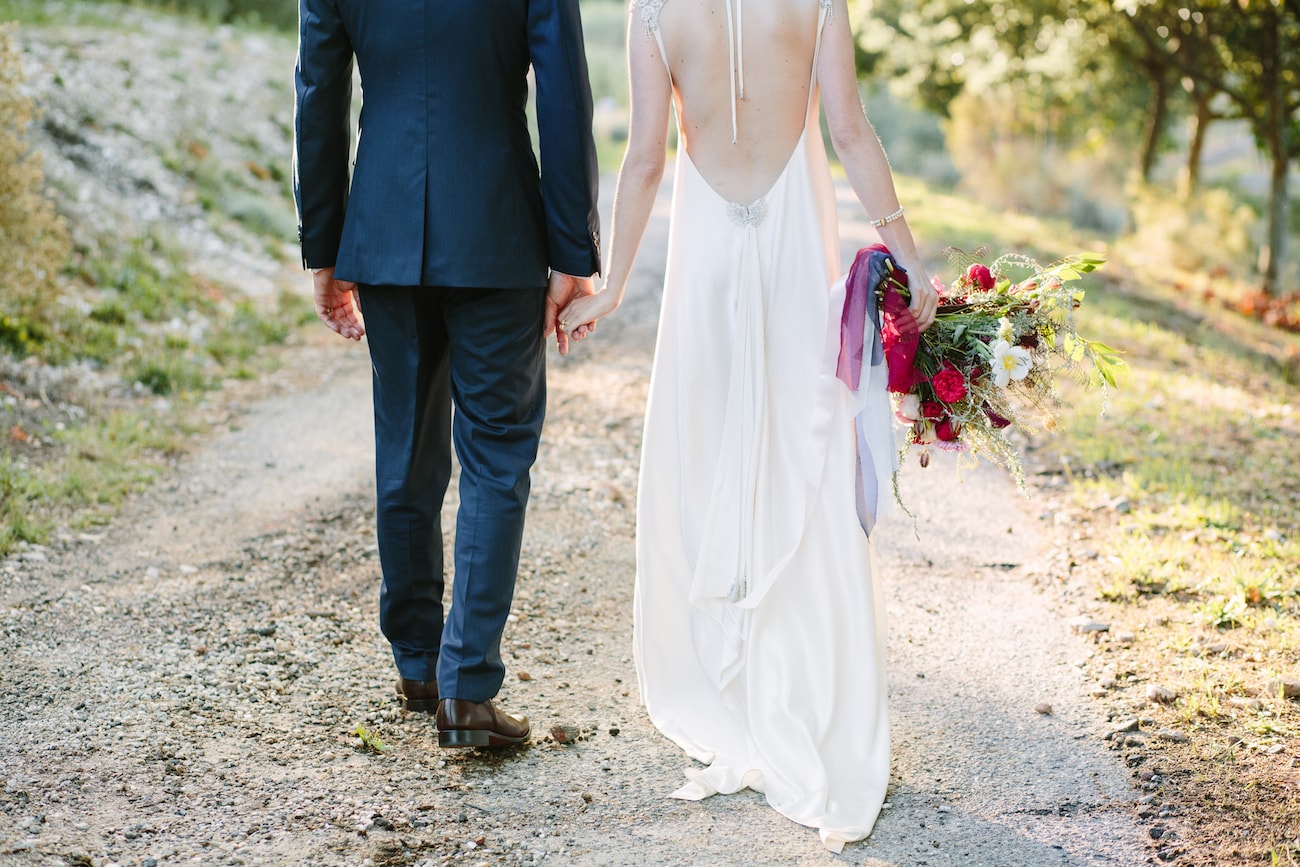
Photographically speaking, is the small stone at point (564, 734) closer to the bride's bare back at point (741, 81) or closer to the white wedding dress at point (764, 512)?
the white wedding dress at point (764, 512)

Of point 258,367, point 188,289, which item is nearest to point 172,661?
point 258,367

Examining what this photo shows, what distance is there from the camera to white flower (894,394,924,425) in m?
3.18

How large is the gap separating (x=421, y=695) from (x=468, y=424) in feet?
3.02

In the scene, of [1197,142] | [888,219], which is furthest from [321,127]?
[1197,142]

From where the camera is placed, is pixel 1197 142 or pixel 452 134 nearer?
pixel 452 134

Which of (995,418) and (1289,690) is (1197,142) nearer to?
(1289,690)

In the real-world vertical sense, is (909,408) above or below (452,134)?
below

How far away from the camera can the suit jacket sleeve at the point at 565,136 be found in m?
2.90

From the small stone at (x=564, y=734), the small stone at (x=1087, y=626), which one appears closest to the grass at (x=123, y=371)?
the small stone at (x=564, y=734)

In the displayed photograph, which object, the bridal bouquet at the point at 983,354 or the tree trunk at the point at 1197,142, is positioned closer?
the bridal bouquet at the point at 983,354

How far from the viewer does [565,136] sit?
297cm

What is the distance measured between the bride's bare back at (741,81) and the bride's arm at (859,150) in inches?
2.7

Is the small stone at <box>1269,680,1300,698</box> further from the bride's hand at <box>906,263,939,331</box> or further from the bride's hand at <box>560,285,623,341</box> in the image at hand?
the bride's hand at <box>560,285,623,341</box>

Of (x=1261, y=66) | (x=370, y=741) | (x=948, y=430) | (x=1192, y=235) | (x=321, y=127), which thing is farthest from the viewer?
(x=1192, y=235)
